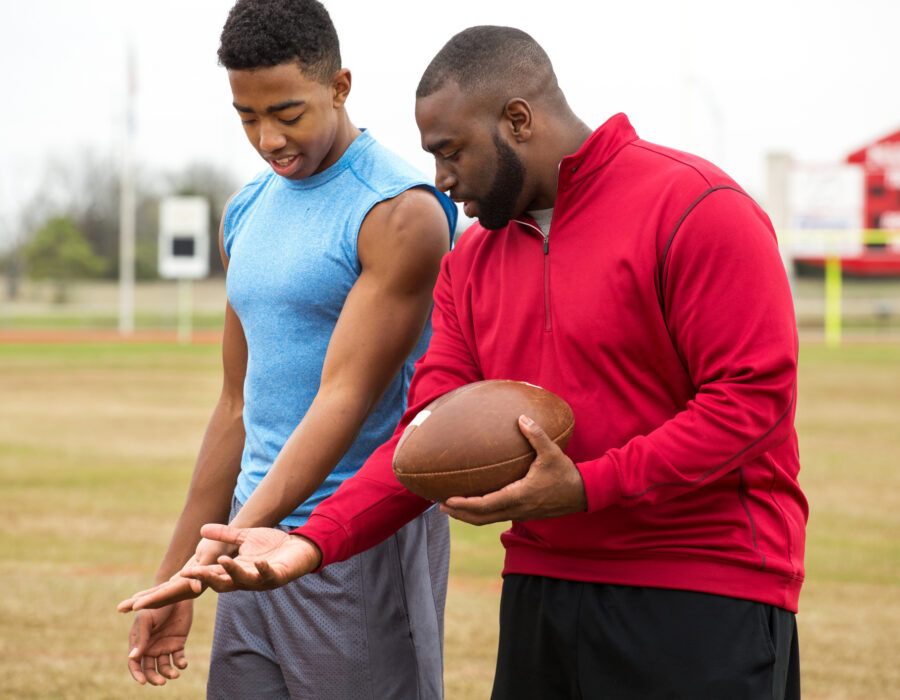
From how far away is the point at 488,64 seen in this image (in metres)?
2.38

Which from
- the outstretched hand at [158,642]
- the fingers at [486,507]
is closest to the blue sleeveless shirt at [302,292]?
the outstretched hand at [158,642]

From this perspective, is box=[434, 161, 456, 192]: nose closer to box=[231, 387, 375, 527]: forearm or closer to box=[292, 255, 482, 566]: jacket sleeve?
box=[292, 255, 482, 566]: jacket sleeve

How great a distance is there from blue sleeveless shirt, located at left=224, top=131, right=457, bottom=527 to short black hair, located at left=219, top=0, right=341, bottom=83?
25 centimetres

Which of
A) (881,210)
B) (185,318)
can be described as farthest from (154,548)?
(185,318)

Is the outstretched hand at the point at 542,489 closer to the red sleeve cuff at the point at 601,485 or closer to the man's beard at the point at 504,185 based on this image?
the red sleeve cuff at the point at 601,485

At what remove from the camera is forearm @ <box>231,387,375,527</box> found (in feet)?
8.27

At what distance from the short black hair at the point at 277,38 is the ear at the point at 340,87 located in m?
0.02

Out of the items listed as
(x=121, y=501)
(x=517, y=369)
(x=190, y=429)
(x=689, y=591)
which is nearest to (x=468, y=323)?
(x=517, y=369)

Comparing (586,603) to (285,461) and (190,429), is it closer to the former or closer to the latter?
(285,461)

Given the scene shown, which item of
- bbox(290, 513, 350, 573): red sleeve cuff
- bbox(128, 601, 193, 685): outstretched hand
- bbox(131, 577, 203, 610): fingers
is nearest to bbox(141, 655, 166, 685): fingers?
bbox(128, 601, 193, 685): outstretched hand

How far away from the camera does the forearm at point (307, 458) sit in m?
2.52

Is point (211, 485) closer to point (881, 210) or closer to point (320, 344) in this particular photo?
point (320, 344)

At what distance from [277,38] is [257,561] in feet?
3.89

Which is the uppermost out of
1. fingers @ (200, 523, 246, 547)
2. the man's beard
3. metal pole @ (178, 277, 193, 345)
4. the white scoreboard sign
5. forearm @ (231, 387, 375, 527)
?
the man's beard
